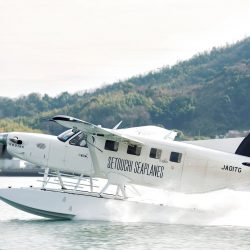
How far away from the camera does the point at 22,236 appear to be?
2455 centimetres

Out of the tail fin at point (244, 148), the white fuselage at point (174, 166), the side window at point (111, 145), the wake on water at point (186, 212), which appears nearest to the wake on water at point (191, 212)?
the wake on water at point (186, 212)

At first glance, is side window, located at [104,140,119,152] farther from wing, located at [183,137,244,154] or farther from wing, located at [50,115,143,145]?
wing, located at [183,137,244,154]

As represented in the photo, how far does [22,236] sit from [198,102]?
6746 inches

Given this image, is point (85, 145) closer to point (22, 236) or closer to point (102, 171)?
point (102, 171)

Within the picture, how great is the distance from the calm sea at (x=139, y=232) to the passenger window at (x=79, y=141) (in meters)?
2.55

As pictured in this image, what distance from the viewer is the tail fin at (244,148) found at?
88.9ft

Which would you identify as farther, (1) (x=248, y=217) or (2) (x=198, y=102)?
(2) (x=198, y=102)

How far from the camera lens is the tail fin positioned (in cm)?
2709

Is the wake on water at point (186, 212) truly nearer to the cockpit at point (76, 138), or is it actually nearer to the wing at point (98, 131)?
the wing at point (98, 131)

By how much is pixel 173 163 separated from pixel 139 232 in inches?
120

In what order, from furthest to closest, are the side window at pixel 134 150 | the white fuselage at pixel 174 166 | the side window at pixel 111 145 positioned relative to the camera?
the side window at pixel 111 145 → the side window at pixel 134 150 → the white fuselage at pixel 174 166

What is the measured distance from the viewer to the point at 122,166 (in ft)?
91.5

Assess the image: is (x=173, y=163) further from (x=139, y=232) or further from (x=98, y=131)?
(x=139, y=232)

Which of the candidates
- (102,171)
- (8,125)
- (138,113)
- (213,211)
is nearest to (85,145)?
(102,171)
